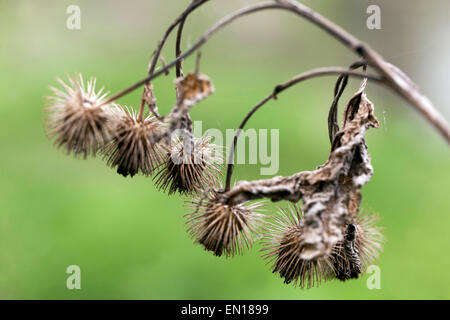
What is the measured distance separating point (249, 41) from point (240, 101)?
5.44ft

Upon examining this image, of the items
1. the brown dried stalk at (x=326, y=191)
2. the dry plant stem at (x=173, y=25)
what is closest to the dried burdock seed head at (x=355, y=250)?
the brown dried stalk at (x=326, y=191)

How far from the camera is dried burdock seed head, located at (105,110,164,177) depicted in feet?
4.82

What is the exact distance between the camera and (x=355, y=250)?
155 centimetres

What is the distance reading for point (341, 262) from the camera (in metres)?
1.54

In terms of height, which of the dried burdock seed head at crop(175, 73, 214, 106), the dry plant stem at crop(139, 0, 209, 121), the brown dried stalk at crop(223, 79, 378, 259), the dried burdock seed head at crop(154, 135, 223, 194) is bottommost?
the brown dried stalk at crop(223, 79, 378, 259)

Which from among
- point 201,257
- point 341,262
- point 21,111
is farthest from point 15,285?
point 341,262

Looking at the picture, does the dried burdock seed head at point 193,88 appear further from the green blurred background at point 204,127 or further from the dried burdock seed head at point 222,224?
the green blurred background at point 204,127

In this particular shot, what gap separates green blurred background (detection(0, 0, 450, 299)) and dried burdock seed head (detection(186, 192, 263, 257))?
0.65 metres

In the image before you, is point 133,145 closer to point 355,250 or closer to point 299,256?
point 299,256

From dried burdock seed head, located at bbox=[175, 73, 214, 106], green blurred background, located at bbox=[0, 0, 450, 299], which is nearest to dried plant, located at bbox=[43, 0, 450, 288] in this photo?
dried burdock seed head, located at bbox=[175, 73, 214, 106]

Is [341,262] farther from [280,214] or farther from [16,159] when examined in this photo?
[16,159]

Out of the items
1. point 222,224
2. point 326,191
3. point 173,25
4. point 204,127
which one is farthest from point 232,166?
point 204,127

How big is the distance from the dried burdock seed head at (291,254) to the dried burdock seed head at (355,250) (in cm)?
4

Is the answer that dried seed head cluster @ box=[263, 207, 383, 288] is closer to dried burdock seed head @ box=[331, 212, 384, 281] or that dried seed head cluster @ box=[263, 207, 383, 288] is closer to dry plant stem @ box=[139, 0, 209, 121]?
dried burdock seed head @ box=[331, 212, 384, 281]
